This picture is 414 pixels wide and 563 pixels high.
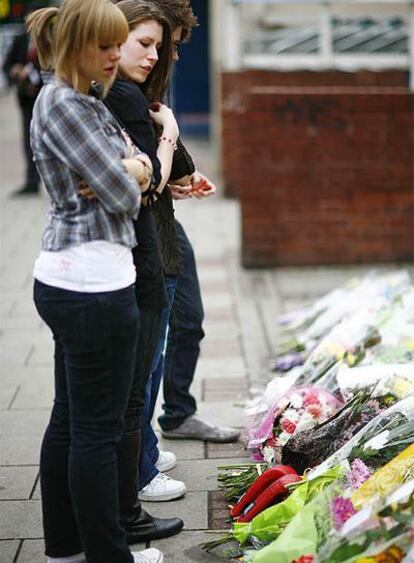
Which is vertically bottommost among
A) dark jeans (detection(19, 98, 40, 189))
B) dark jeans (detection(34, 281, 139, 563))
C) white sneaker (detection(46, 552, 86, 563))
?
dark jeans (detection(19, 98, 40, 189))

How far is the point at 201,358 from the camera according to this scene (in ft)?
20.5

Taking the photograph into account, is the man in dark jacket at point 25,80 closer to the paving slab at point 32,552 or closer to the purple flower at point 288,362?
the purple flower at point 288,362

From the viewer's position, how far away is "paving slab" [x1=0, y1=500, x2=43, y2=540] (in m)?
3.86

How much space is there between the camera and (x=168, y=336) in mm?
4824

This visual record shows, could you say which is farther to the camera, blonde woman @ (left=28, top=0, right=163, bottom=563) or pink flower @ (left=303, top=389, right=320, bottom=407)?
pink flower @ (left=303, top=389, right=320, bottom=407)

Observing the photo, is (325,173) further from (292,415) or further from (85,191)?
(85,191)

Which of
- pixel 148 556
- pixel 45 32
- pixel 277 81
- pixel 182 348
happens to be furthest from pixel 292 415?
pixel 277 81

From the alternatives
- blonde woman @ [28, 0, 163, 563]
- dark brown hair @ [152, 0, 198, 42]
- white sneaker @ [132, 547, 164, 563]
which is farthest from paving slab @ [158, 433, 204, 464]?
dark brown hair @ [152, 0, 198, 42]

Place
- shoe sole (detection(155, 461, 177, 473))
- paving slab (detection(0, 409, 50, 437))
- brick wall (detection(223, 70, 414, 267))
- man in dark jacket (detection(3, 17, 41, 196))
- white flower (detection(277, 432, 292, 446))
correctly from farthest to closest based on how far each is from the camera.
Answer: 1. man in dark jacket (detection(3, 17, 41, 196))
2. brick wall (detection(223, 70, 414, 267))
3. paving slab (detection(0, 409, 50, 437))
4. shoe sole (detection(155, 461, 177, 473))
5. white flower (detection(277, 432, 292, 446))

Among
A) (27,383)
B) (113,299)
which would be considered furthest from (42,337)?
(113,299)

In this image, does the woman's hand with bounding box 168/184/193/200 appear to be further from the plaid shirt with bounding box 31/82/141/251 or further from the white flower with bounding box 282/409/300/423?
the plaid shirt with bounding box 31/82/141/251

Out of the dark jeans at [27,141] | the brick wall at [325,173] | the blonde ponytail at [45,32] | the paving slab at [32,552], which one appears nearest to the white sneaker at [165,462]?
the paving slab at [32,552]

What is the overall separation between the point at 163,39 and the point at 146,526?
5.34ft

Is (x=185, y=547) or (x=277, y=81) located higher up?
(x=185, y=547)
